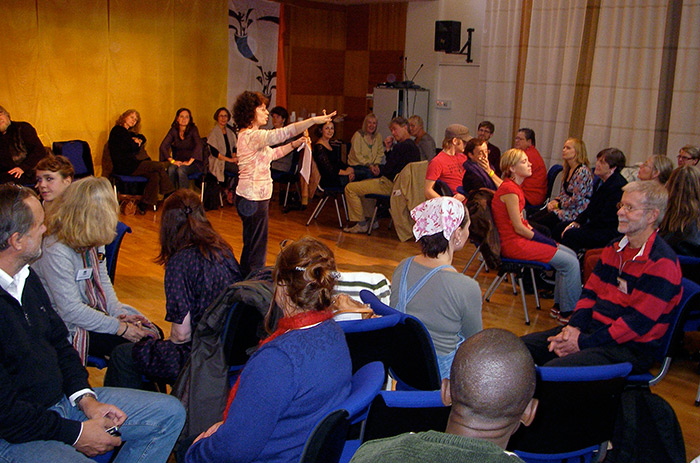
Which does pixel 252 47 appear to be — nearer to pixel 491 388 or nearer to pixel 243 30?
pixel 243 30

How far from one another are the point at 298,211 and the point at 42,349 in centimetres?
679

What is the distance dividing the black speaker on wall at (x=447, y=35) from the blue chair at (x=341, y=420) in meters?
8.00

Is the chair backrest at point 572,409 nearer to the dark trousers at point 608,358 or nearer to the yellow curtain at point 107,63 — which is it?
the dark trousers at point 608,358

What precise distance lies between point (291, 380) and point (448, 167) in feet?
17.5

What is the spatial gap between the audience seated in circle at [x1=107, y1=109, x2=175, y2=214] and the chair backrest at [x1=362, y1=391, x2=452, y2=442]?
275 inches

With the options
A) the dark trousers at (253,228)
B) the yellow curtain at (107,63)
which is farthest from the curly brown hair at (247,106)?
the yellow curtain at (107,63)

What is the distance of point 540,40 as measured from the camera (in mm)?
8164

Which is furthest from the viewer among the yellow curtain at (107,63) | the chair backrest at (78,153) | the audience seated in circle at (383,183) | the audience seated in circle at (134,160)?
the audience seated in circle at (134,160)

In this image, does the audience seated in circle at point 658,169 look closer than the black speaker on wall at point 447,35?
Yes

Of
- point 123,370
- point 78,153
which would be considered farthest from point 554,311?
point 78,153

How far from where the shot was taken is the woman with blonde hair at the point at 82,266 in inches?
119

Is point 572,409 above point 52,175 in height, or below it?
below

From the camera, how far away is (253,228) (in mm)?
5375

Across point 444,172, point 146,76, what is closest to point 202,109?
point 146,76
